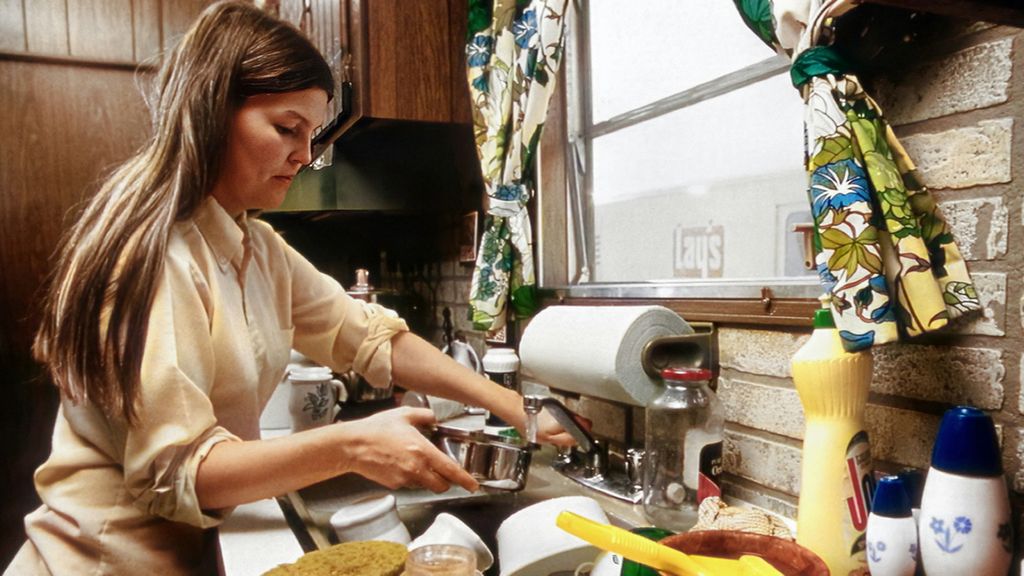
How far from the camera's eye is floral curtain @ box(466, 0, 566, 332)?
4.90ft

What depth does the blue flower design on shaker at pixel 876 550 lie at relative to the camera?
2.03ft

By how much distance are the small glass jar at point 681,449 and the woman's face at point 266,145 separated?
72 centimetres

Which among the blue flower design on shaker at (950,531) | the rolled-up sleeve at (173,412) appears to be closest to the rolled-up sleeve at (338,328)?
the rolled-up sleeve at (173,412)

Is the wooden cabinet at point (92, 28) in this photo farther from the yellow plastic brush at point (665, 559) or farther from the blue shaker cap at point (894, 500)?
the blue shaker cap at point (894, 500)

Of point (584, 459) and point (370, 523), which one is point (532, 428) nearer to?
point (584, 459)

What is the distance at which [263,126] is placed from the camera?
1058 millimetres

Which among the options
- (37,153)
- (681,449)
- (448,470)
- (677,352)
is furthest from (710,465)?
(37,153)

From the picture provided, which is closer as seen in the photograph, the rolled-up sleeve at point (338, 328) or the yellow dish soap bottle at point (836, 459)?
the yellow dish soap bottle at point (836, 459)

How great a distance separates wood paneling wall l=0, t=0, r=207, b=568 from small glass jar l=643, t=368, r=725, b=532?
104 inches

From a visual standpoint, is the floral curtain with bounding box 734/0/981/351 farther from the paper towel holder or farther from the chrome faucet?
the chrome faucet

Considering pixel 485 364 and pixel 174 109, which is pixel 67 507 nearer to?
pixel 174 109

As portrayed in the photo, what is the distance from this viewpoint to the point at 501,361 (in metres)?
1.50

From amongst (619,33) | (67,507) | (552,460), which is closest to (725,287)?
(552,460)

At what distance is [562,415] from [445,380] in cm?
37
